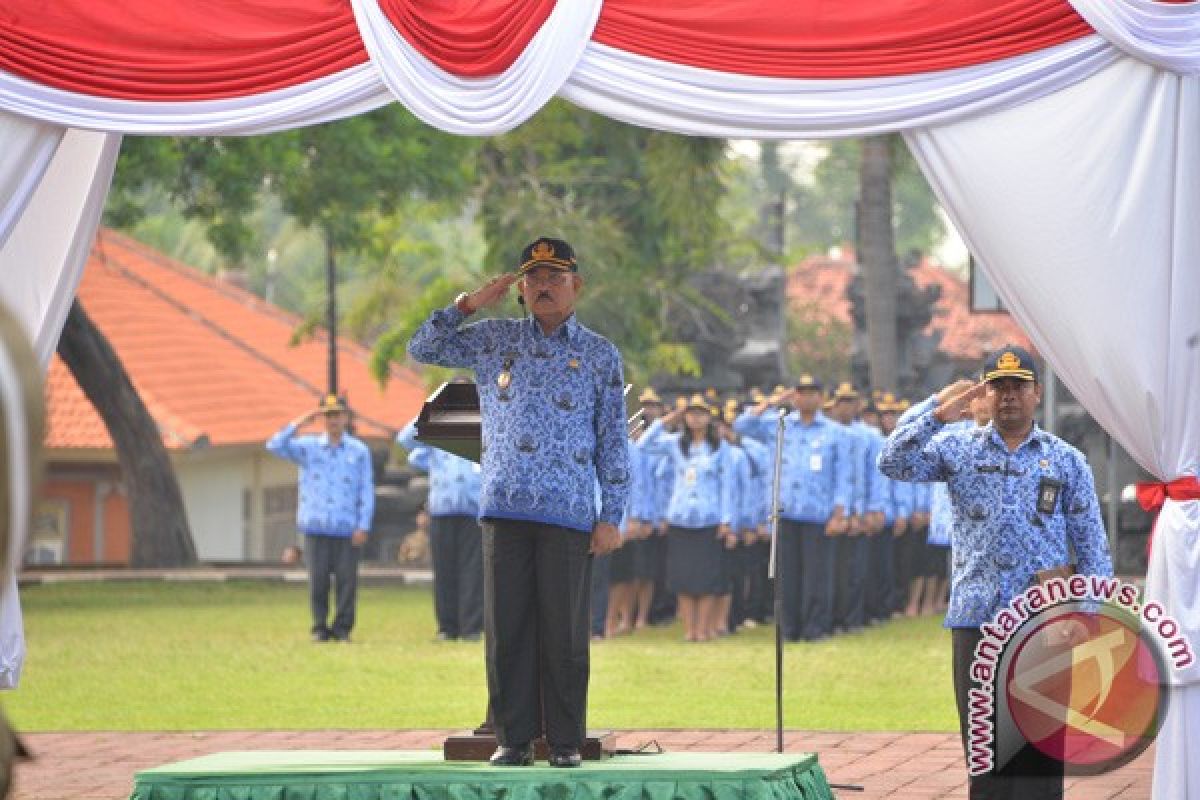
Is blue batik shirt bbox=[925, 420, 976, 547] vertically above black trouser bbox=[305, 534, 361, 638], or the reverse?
blue batik shirt bbox=[925, 420, 976, 547]

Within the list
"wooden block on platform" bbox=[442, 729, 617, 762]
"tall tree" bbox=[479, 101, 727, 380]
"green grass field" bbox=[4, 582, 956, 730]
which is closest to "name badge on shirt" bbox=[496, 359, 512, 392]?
"wooden block on platform" bbox=[442, 729, 617, 762]

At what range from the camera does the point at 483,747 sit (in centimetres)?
960

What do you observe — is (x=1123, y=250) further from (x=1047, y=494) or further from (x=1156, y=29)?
(x=1047, y=494)

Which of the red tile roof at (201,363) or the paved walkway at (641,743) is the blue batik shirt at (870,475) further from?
the red tile roof at (201,363)

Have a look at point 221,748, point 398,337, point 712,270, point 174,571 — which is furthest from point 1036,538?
point 712,270

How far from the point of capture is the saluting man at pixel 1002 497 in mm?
8922

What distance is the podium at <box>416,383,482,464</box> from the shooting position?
10.1 metres

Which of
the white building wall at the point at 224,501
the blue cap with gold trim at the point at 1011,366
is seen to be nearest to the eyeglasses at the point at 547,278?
the blue cap with gold trim at the point at 1011,366

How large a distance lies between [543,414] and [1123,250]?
2190mm

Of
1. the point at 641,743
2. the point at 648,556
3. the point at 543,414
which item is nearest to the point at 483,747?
the point at 543,414

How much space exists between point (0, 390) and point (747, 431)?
1896cm

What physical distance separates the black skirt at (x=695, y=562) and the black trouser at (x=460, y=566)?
1.59 meters

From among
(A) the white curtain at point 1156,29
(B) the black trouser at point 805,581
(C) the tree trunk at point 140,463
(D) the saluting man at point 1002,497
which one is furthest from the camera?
(C) the tree trunk at point 140,463

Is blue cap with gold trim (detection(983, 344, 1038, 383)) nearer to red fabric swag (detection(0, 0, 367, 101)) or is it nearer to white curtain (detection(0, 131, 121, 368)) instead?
red fabric swag (detection(0, 0, 367, 101))
